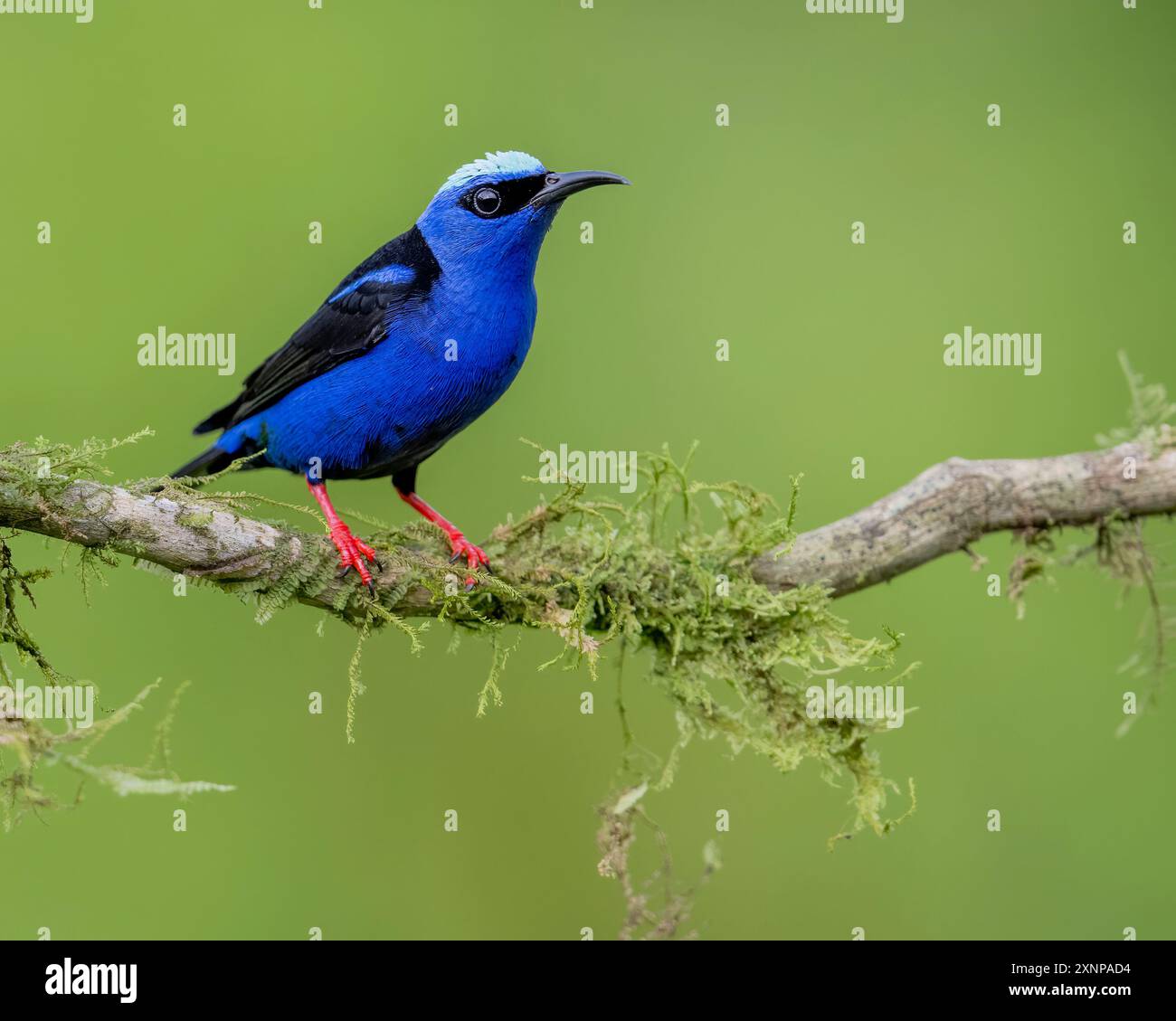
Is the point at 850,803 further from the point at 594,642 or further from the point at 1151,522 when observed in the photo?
the point at 1151,522

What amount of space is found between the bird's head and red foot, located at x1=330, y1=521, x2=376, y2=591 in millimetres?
1039

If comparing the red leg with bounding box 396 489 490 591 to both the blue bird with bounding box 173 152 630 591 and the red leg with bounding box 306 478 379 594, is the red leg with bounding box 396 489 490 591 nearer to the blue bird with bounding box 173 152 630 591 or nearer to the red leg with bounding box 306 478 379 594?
the blue bird with bounding box 173 152 630 591

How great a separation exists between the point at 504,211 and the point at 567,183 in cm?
22

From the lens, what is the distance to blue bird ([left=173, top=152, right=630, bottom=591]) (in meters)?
3.90

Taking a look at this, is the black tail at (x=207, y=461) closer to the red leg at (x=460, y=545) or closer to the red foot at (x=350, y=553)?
the red leg at (x=460, y=545)

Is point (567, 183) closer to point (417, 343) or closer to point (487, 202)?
point (487, 202)

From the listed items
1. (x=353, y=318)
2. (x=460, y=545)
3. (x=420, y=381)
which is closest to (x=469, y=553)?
(x=460, y=545)

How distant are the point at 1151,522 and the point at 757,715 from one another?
1.41 metres

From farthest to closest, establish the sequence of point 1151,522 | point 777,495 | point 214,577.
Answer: point 777,495 → point 1151,522 → point 214,577

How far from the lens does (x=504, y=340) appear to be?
3.95m

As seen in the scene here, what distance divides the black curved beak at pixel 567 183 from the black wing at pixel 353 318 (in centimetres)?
41

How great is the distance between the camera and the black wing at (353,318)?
4.02 m

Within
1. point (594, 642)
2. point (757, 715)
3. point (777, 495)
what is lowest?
point (757, 715)
